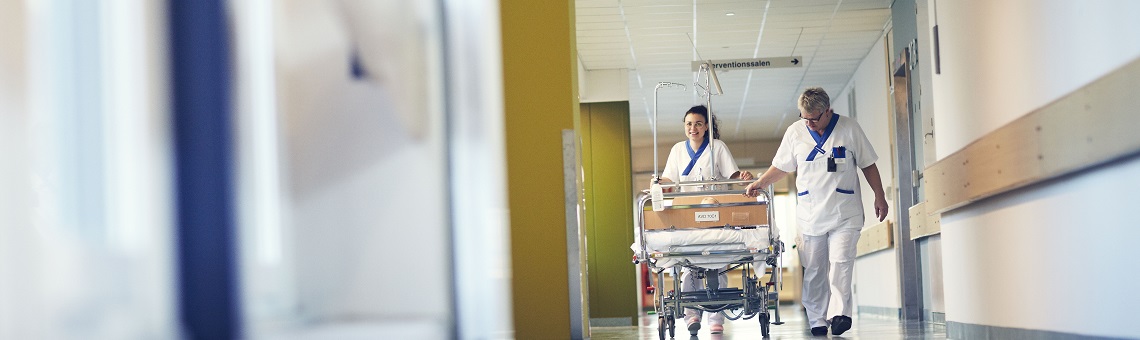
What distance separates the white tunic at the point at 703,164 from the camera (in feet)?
20.3

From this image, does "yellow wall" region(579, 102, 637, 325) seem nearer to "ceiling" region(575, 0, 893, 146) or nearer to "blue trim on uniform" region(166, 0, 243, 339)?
"ceiling" region(575, 0, 893, 146)

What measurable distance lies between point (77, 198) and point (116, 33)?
59 cm

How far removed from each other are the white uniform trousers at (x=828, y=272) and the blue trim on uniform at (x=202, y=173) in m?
2.93

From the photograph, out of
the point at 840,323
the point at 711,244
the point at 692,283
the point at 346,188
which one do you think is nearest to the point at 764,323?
the point at 840,323

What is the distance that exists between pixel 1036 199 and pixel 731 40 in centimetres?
636

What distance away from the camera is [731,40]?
31.7ft

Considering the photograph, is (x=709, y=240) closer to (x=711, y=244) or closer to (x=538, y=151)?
(x=711, y=244)

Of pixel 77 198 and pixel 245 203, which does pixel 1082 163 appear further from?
pixel 77 198

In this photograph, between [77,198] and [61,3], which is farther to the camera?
[77,198]

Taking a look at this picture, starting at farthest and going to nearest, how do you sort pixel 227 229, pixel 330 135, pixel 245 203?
pixel 330 135, pixel 245 203, pixel 227 229

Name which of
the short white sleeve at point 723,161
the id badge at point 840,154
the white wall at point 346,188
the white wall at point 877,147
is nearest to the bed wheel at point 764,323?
the id badge at point 840,154

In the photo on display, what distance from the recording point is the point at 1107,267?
287 cm

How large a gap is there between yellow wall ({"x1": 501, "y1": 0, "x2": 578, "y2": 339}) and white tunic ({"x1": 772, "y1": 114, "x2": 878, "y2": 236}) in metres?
1.68

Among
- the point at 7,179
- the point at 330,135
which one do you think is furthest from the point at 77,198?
the point at 330,135
